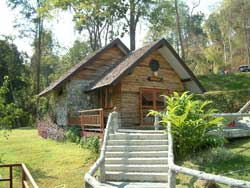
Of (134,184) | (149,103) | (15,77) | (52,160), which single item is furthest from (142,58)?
(15,77)

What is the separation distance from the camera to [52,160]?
16.8 m

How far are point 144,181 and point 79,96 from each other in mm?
13067

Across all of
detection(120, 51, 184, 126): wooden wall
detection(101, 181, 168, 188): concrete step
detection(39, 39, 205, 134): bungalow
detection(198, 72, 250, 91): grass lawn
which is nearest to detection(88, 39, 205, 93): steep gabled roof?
detection(39, 39, 205, 134): bungalow

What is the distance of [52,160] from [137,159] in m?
4.92

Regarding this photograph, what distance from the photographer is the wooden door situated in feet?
72.6

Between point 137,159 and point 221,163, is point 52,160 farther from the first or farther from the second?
point 221,163

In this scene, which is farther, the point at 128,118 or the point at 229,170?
the point at 128,118

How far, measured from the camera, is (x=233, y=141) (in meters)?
15.5

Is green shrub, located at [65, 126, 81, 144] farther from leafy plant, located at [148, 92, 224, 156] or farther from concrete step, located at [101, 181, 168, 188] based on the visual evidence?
concrete step, located at [101, 181, 168, 188]

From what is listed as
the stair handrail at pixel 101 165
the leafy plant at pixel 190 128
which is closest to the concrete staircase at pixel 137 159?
the stair handrail at pixel 101 165

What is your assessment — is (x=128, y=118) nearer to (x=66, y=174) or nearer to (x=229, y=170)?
(x=66, y=174)

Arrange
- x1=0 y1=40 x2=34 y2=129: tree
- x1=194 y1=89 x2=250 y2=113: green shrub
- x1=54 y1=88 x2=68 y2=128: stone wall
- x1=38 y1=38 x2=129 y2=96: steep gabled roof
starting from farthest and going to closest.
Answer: x1=0 y1=40 x2=34 y2=129: tree, x1=194 y1=89 x2=250 y2=113: green shrub, x1=54 y1=88 x2=68 y2=128: stone wall, x1=38 y1=38 x2=129 y2=96: steep gabled roof

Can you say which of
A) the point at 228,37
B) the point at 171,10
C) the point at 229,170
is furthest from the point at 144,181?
the point at 228,37

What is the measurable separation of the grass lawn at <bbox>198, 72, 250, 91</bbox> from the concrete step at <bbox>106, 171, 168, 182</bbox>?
1157 inches
